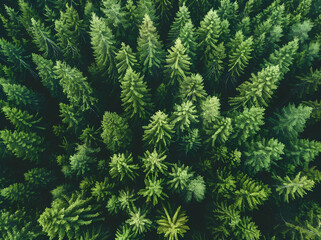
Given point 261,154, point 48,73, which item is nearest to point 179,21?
point 48,73

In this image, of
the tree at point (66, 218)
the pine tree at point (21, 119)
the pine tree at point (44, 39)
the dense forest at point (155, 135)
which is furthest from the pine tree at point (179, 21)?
the tree at point (66, 218)

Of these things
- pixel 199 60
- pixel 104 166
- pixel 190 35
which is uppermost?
pixel 190 35

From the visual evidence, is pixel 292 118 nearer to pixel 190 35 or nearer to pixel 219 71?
pixel 219 71

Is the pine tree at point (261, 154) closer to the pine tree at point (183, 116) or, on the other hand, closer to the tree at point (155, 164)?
the pine tree at point (183, 116)

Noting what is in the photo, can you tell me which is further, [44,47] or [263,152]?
[44,47]

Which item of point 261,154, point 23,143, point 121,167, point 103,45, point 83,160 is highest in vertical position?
point 103,45

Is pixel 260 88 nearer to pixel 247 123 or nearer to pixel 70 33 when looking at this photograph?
pixel 247 123

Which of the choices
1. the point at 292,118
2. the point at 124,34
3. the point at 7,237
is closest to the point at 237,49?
the point at 292,118
